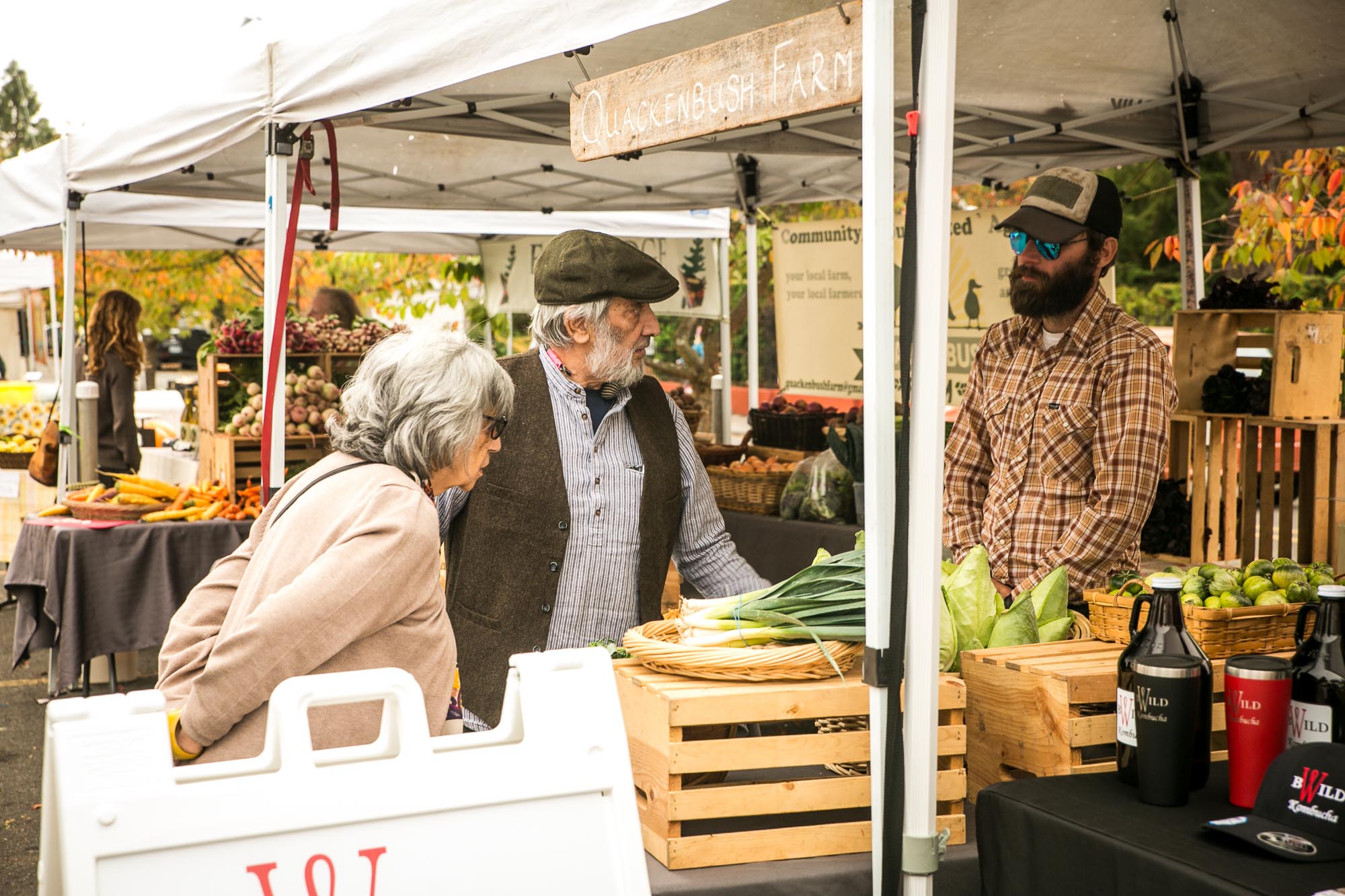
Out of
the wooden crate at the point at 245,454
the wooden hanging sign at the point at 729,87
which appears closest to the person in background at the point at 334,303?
the wooden crate at the point at 245,454

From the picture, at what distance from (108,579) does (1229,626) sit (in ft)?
17.0

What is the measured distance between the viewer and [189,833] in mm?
1445

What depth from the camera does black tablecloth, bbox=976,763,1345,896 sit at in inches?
66.2

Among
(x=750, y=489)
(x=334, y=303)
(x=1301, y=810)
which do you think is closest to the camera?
(x=1301, y=810)

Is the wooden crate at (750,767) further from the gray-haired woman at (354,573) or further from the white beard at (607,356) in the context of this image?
the white beard at (607,356)

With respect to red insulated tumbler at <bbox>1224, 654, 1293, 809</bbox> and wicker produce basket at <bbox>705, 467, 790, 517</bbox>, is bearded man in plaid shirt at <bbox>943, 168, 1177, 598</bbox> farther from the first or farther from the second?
wicker produce basket at <bbox>705, 467, 790, 517</bbox>

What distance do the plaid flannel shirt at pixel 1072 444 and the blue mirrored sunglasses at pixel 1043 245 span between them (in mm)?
164

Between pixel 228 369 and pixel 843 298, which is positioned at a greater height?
pixel 843 298

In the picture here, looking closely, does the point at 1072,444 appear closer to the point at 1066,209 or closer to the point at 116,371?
the point at 1066,209

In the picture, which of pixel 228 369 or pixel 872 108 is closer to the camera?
pixel 872 108

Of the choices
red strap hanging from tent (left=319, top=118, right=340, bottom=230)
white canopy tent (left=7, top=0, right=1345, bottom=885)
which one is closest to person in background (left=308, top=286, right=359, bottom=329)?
white canopy tent (left=7, top=0, right=1345, bottom=885)

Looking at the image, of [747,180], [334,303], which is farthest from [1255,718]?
[334,303]

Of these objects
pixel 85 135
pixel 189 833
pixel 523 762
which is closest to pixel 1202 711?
pixel 523 762

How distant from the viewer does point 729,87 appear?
2295mm
